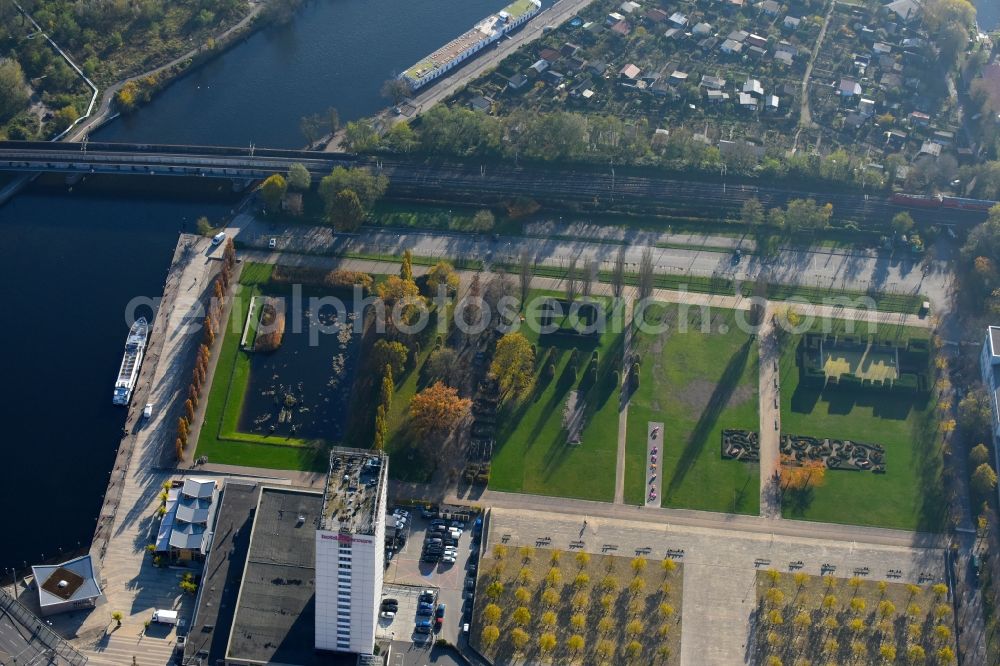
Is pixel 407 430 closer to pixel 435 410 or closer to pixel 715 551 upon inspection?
pixel 435 410

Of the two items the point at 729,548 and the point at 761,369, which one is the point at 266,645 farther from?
the point at 761,369

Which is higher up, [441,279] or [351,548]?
[441,279]

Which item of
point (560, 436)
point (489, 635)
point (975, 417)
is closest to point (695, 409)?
point (560, 436)

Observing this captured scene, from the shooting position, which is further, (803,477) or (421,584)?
(803,477)

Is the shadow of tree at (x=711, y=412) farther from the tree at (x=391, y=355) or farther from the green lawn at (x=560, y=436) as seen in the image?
the tree at (x=391, y=355)

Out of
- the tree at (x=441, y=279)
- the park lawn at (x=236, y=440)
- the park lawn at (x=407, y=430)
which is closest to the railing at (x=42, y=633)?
the park lawn at (x=236, y=440)

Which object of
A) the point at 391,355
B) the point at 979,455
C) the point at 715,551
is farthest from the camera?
the point at 391,355
